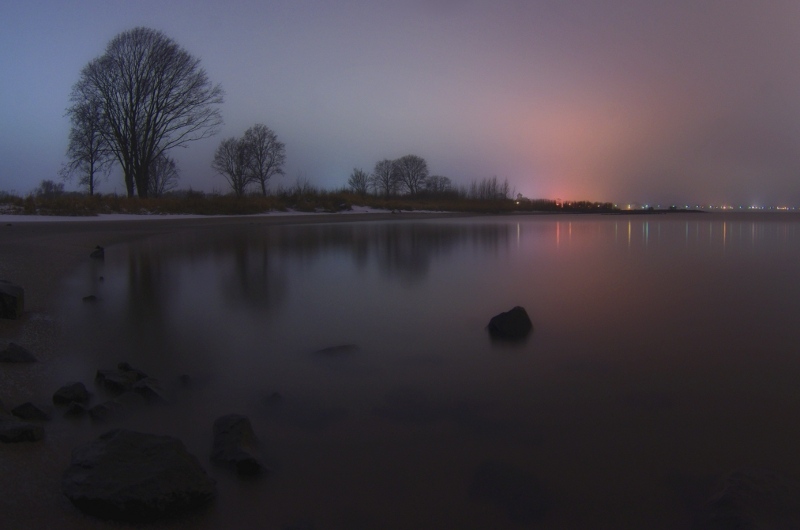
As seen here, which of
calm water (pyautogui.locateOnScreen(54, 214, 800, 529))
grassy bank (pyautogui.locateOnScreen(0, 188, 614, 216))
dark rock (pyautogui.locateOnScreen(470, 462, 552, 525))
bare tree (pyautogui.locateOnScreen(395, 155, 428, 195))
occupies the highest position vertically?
bare tree (pyautogui.locateOnScreen(395, 155, 428, 195))

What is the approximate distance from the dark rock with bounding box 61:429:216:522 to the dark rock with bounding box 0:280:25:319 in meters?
3.01

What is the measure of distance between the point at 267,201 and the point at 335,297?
93.6ft

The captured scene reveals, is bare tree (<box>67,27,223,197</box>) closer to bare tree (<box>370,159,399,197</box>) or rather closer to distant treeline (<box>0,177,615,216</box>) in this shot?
distant treeline (<box>0,177,615,216</box>)

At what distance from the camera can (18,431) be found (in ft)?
7.77

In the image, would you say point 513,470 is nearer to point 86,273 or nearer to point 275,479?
point 275,479

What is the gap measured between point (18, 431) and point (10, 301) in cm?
266

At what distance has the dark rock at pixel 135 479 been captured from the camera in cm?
189

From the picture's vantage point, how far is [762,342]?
4383 mm

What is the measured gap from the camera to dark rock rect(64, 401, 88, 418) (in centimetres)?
272

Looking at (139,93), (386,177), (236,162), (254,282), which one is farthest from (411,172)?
(254,282)

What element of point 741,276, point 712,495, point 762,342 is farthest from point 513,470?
point 741,276

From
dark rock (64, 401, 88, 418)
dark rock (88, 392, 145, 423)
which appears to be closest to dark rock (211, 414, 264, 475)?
dark rock (88, 392, 145, 423)

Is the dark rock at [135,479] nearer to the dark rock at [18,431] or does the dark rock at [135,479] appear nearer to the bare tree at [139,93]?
the dark rock at [18,431]

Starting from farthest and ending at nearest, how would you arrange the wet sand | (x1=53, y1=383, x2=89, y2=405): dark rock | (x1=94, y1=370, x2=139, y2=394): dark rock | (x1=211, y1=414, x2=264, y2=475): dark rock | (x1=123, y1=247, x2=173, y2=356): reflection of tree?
(x1=123, y1=247, x2=173, y2=356): reflection of tree
(x1=94, y1=370, x2=139, y2=394): dark rock
(x1=53, y1=383, x2=89, y2=405): dark rock
(x1=211, y1=414, x2=264, y2=475): dark rock
the wet sand
